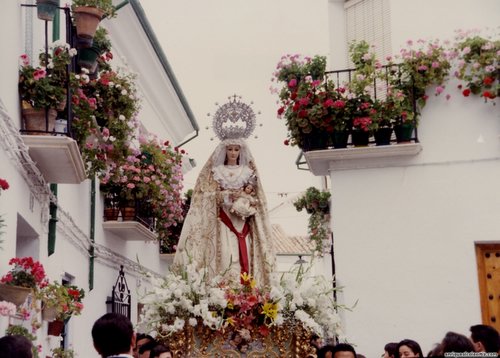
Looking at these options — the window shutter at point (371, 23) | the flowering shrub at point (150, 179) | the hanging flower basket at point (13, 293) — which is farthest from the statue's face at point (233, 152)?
the window shutter at point (371, 23)

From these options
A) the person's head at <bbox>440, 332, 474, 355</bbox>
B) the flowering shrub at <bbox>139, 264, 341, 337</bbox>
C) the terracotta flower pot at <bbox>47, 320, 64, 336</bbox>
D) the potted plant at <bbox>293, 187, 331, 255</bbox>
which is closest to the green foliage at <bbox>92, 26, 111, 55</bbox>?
the terracotta flower pot at <bbox>47, 320, 64, 336</bbox>

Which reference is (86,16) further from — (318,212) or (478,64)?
(318,212)

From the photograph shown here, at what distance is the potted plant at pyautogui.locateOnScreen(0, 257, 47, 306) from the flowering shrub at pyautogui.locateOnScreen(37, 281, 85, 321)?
0.50m

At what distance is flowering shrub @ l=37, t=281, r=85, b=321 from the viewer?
7285 millimetres

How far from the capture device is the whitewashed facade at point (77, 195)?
22.6 ft

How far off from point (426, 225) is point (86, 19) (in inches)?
188

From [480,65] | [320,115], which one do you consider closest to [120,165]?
[320,115]

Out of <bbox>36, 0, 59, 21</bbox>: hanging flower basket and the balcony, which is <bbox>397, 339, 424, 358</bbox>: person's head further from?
<bbox>36, 0, 59, 21</bbox>: hanging flower basket

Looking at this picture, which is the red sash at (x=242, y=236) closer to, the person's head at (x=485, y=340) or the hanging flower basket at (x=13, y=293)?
the hanging flower basket at (x=13, y=293)

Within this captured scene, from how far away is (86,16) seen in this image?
8.57 metres

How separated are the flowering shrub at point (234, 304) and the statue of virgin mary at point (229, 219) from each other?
0.89 meters

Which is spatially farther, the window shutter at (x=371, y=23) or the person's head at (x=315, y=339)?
the window shutter at (x=371, y=23)

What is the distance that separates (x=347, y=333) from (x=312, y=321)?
4.04 metres

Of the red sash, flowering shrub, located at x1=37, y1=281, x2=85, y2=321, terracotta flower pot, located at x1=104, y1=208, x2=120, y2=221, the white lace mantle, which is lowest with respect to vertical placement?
flowering shrub, located at x1=37, y1=281, x2=85, y2=321
